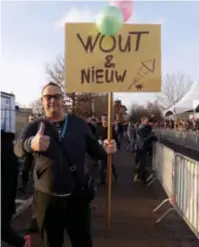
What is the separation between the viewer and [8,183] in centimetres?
500

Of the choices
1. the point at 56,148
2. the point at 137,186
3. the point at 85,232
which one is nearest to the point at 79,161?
the point at 56,148

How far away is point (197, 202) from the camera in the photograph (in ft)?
18.4

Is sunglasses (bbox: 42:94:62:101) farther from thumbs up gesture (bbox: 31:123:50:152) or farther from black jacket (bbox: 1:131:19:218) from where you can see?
black jacket (bbox: 1:131:19:218)

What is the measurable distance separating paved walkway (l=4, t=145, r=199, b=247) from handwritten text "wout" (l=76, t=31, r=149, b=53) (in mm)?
2378

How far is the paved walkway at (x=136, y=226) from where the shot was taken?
5984mm

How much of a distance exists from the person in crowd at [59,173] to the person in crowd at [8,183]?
0.99m

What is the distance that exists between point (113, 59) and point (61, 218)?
7.64 feet

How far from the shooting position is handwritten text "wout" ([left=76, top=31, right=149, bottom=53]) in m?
5.59

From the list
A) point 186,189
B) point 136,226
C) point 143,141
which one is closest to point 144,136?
point 143,141

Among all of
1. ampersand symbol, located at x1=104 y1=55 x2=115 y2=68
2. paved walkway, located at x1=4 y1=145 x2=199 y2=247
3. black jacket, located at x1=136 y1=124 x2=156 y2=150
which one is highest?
ampersand symbol, located at x1=104 y1=55 x2=115 y2=68

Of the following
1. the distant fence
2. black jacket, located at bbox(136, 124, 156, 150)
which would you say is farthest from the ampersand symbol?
the distant fence

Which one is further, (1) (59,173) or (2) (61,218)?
(2) (61,218)

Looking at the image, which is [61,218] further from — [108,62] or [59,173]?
[108,62]

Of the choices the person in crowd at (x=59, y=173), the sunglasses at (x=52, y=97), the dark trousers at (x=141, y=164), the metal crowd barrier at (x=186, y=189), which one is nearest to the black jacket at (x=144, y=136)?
the dark trousers at (x=141, y=164)
